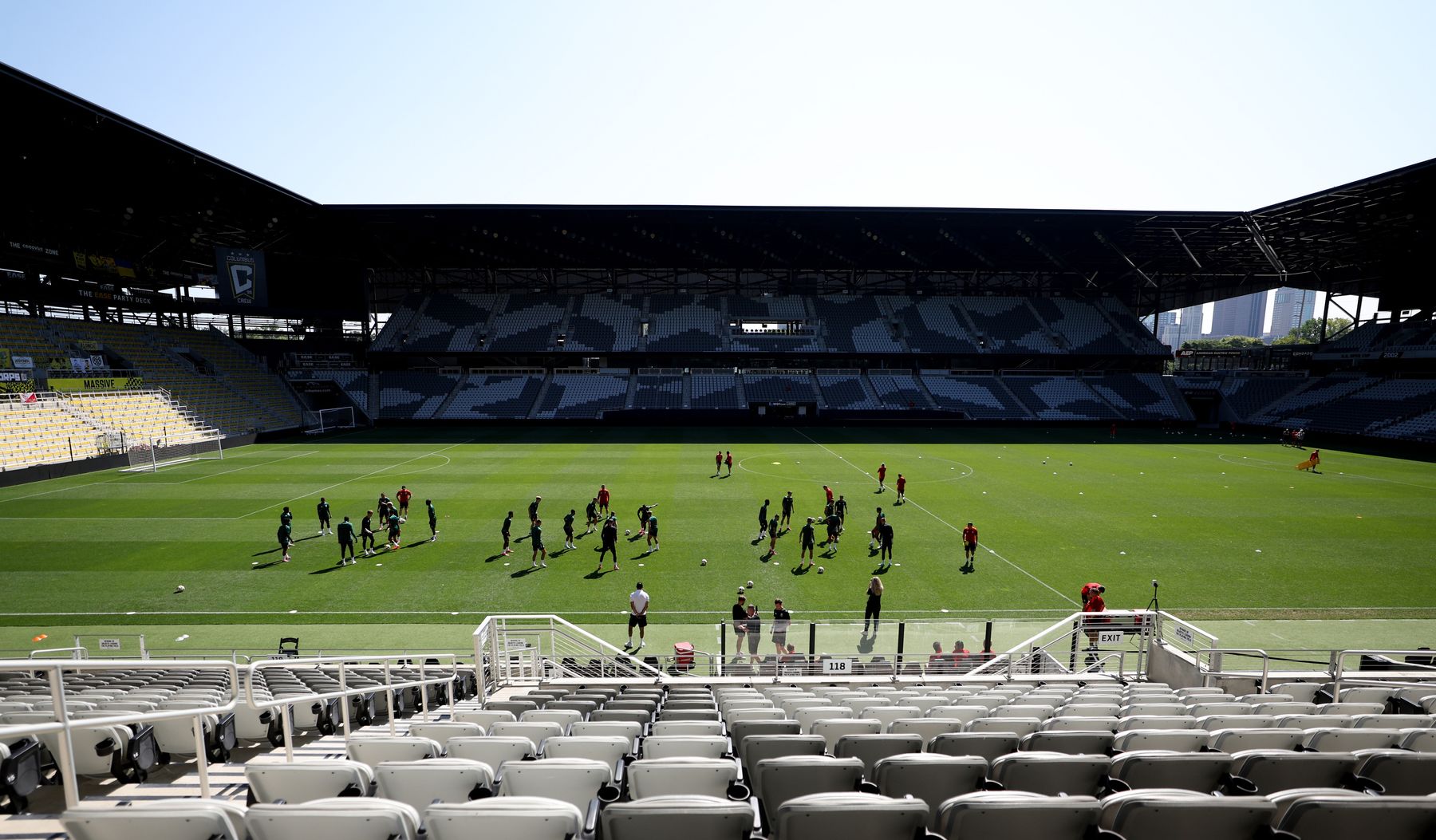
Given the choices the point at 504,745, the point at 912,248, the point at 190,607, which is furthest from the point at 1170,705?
the point at 912,248

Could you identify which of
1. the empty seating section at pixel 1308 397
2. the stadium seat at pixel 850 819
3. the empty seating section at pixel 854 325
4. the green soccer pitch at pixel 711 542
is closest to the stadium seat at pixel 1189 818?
the stadium seat at pixel 850 819

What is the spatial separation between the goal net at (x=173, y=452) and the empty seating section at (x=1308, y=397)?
7144 centimetres

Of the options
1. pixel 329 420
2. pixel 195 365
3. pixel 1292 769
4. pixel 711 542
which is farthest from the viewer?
pixel 329 420

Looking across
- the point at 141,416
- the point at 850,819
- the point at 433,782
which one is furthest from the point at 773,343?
the point at 850,819

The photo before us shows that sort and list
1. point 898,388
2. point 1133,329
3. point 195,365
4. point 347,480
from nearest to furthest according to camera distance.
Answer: point 347,480
point 195,365
point 898,388
point 1133,329

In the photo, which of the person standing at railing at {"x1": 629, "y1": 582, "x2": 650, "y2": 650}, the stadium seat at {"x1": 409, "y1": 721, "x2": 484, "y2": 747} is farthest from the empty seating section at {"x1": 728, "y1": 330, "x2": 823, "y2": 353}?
the stadium seat at {"x1": 409, "y1": 721, "x2": 484, "y2": 747}

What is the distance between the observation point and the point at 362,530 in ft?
58.8

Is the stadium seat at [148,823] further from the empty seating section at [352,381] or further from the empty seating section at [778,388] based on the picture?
the empty seating section at [352,381]

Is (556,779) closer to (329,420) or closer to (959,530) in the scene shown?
(959,530)

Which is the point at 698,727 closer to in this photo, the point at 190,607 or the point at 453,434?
the point at 190,607

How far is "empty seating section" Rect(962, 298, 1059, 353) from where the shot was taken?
55.7 metres

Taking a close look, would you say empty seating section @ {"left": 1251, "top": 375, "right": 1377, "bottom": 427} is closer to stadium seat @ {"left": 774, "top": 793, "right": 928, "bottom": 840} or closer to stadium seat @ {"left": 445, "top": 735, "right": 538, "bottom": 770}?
stadium seat @ {"left": 774, "top": 793, "right": 928, "bottom": 840}

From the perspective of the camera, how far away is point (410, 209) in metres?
41.4

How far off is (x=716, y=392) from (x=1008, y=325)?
29.5 metres
